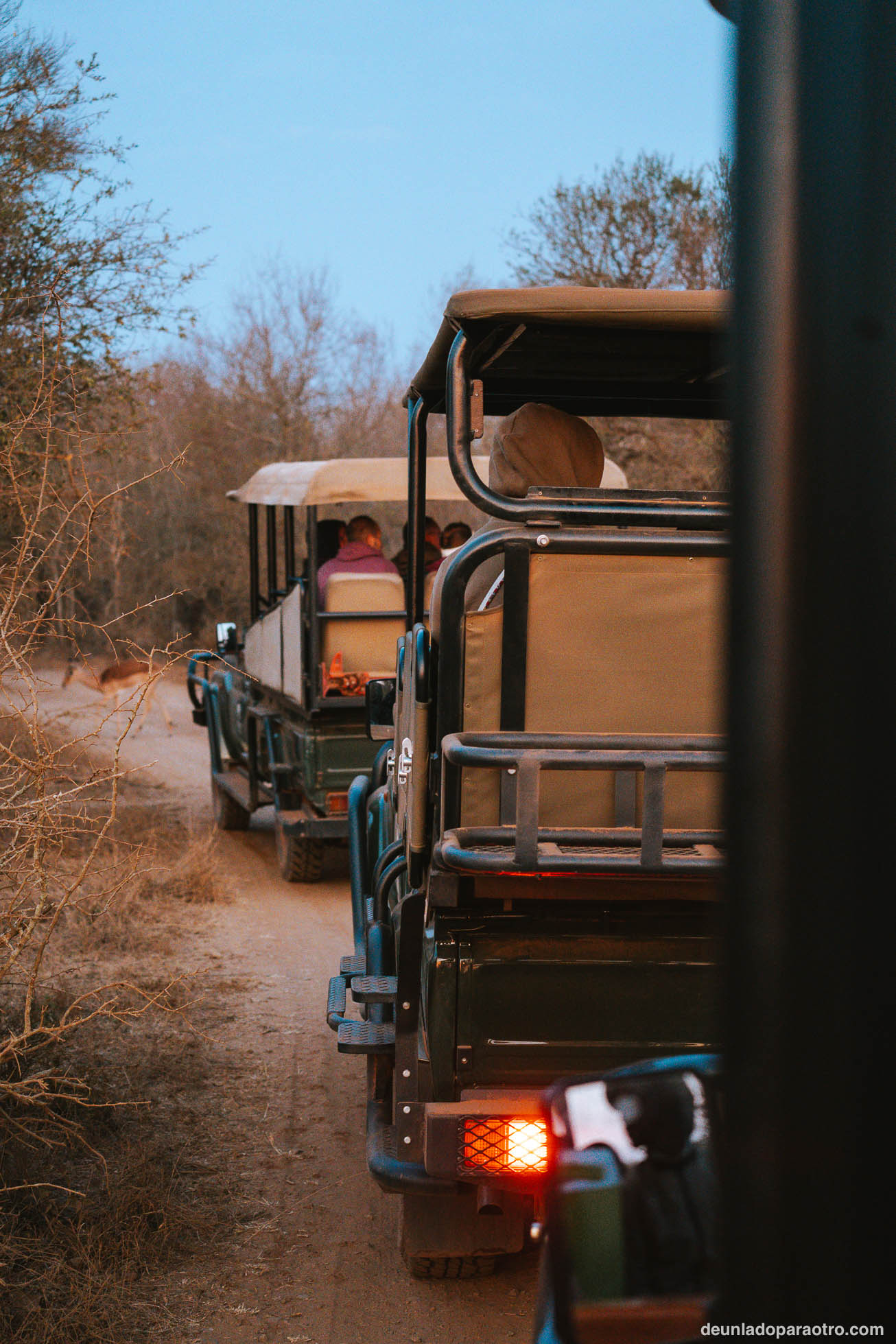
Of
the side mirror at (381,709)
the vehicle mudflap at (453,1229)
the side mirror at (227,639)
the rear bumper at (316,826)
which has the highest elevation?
the side mirror at (381,709)

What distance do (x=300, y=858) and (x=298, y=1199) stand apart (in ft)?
13.7

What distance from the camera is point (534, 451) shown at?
3201 mm

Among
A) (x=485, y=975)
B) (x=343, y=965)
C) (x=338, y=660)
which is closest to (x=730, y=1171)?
(x=485, y=975)

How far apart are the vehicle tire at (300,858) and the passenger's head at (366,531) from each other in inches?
75.5

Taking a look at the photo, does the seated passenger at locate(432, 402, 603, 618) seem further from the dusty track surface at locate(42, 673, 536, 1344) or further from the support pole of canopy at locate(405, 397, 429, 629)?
the dusty track surface at locate(42, 673, 536, 1344)

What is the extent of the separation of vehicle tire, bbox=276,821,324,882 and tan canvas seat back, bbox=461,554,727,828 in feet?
16.6

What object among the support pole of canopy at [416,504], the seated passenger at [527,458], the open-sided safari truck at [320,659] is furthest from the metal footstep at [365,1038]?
the open-sided safari truck at [320,659]

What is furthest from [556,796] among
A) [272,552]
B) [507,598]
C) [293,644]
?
[272,552]

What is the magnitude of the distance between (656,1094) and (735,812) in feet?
1.66

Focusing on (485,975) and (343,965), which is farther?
(343,965)

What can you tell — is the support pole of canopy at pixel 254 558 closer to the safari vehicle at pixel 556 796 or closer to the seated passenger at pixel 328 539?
the seated passenger at pixel 328 539

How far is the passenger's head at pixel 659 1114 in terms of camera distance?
3.55 ft

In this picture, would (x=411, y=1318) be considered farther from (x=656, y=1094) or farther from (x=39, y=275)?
(x=39, y=275)

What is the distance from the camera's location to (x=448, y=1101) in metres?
2.68
